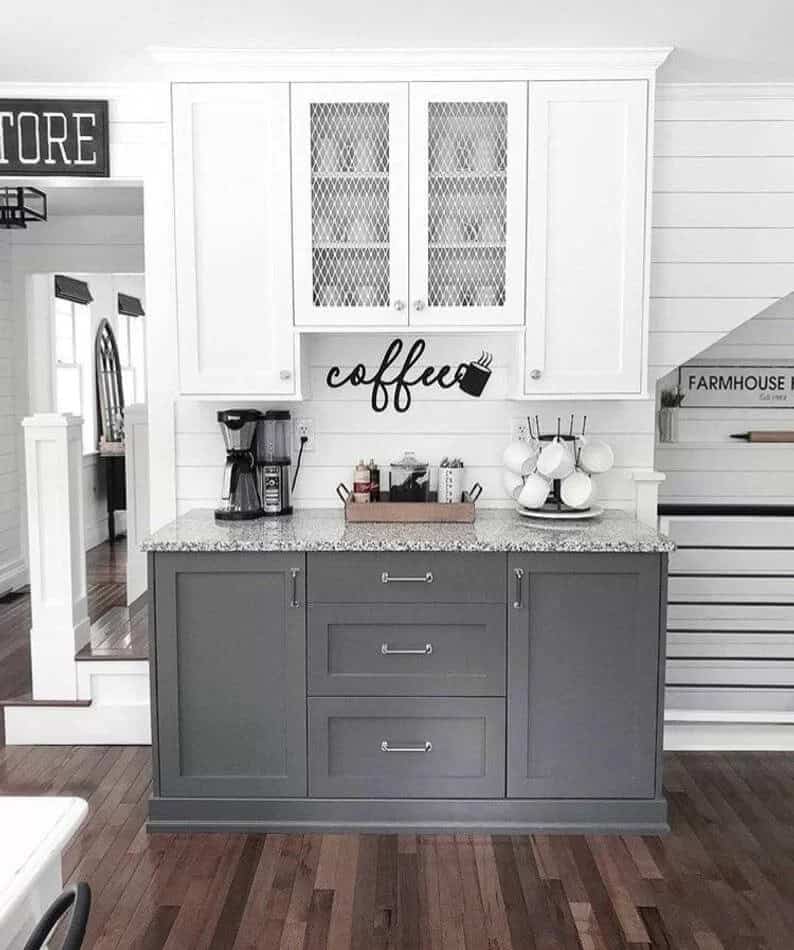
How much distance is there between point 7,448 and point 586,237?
4.45 metres

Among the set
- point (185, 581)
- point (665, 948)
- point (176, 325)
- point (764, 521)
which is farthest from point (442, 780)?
point (764, 521)

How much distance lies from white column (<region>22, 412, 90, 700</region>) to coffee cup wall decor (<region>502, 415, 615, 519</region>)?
1.74 metres

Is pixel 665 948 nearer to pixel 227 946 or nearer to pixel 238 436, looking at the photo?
pixel 227 946

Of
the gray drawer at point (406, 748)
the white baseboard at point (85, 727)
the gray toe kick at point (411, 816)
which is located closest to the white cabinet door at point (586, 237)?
the gray drawer at point (406, 748)

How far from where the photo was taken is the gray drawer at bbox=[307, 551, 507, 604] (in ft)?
9.49

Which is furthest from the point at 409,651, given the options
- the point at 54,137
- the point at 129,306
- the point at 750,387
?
the point at 129,306

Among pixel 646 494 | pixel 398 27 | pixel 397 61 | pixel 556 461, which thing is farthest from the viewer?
pixel 646 494

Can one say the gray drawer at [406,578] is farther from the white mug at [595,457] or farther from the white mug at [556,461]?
the white mug at [595,457]

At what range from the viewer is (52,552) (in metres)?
3.62

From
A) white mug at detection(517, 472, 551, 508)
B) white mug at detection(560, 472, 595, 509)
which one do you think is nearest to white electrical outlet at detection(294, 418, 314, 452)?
white mug at detection(517, 472, 551, 508)

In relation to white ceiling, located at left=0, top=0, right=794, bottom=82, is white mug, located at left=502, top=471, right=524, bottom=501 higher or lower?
lower

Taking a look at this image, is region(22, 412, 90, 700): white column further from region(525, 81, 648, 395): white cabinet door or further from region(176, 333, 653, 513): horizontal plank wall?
region(525, 81, 648, 395): white cabinet door

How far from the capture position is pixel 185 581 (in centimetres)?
291

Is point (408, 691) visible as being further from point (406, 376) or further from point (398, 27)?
point (398, 27)
